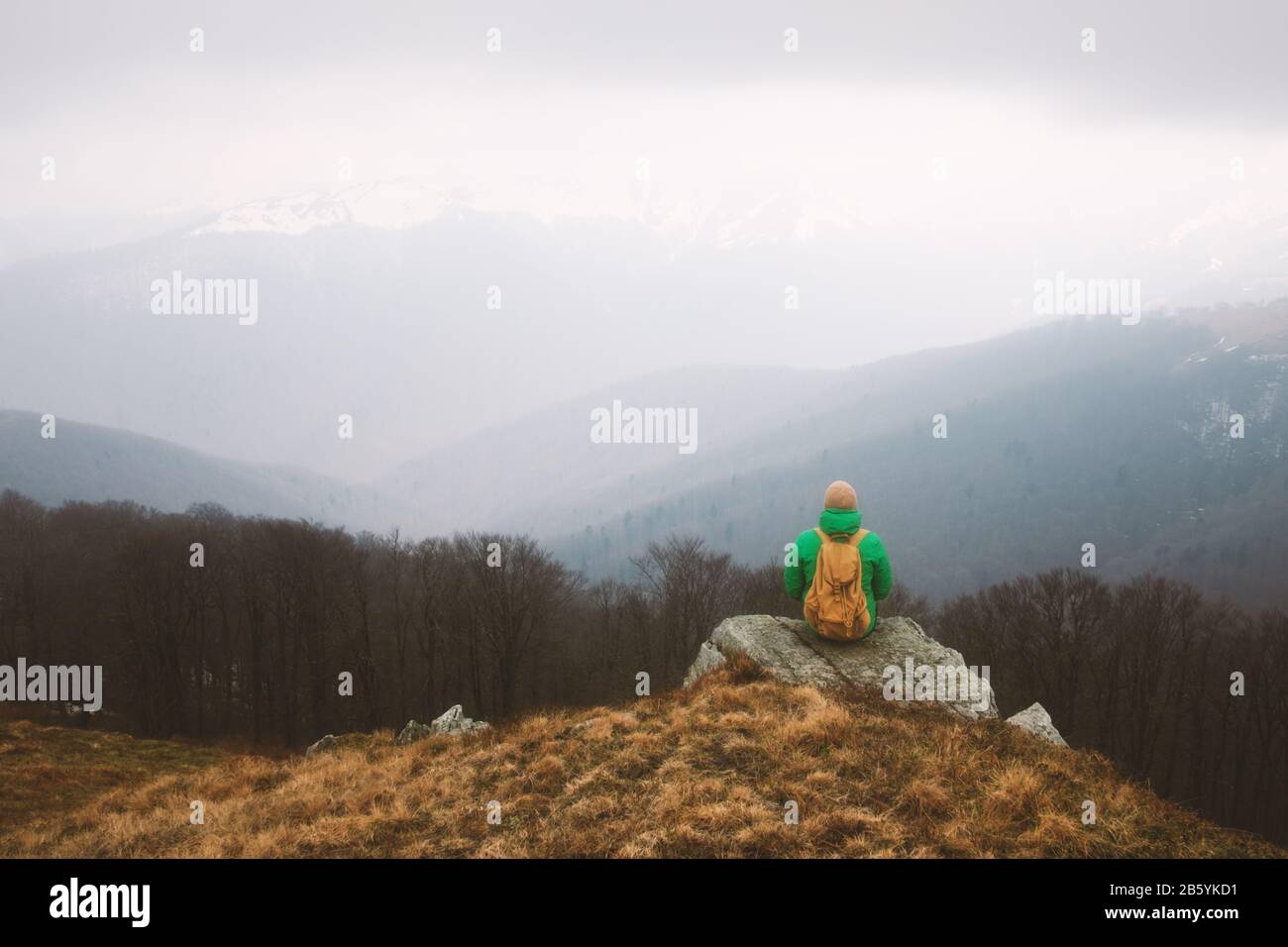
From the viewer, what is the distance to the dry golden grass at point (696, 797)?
7.84m

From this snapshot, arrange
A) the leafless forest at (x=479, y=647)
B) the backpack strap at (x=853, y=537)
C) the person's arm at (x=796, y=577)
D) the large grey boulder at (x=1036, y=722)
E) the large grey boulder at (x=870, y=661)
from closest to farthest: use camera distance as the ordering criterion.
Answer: the large grey boulder at (x=1036, y=722)
the large grey boulder at (x=870, y=661)
the backpack strap at (x=853, y=537)
the person's arm at (x=796, y=577)
the leafless forest at (x=479, y=647)

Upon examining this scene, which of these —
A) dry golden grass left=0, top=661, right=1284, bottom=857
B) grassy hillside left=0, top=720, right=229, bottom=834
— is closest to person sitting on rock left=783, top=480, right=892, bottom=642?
dry golden grass left=0, top=661, right=1284, bottom=857

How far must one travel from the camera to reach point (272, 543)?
5925 cm

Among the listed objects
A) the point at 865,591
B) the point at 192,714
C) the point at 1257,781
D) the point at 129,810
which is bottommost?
the point at 1257,781

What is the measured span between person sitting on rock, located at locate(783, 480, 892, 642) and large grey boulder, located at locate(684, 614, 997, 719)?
543 millimetres

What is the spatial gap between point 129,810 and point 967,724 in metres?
14.0

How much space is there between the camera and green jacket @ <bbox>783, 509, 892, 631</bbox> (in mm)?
13688

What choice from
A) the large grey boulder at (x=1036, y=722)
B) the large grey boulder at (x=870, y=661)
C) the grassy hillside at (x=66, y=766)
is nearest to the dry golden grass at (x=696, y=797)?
the large grey boulder at (x=870, y=661)

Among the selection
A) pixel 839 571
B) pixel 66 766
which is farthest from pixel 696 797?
pixel 66 766

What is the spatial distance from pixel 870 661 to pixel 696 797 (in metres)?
6.68

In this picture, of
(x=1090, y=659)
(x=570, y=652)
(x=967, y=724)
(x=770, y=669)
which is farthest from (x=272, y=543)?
(x=1090, y=659)

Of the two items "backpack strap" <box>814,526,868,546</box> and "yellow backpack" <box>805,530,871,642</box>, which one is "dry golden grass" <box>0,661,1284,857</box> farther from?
"backpack strap" <box>814,526,868,546</box>

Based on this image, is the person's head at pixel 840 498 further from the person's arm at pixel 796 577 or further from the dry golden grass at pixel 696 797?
the dry golden grass at pixel 696 797

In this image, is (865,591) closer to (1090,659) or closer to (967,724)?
(967,724)
